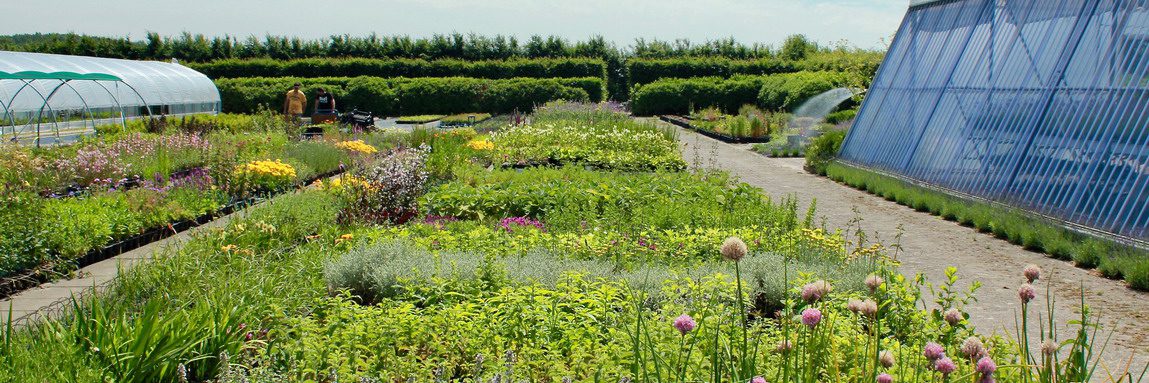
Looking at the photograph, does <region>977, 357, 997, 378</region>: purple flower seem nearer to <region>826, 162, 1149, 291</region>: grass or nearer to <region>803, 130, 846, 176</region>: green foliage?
<region>826, 162, 1149, 291</region>: grass

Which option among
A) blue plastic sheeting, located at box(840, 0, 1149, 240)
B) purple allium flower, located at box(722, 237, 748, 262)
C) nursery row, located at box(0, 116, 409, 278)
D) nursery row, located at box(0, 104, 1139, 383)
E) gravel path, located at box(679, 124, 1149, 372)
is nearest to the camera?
purple allium flower, located at box(722, 237, 748, 262)

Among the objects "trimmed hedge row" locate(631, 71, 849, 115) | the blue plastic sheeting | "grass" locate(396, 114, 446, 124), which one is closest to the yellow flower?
the blue plastic sheeting

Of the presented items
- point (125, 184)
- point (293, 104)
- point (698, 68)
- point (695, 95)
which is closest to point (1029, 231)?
point (125, 184)

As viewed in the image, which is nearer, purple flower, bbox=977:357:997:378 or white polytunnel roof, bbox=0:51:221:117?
purple flower, bbox=977:357:997:378

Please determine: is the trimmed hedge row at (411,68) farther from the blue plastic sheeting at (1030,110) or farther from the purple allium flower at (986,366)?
the purple allium flower at (986,366)

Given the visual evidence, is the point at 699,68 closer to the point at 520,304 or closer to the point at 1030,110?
the point at 1030,110

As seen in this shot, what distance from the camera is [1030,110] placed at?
10.1 m

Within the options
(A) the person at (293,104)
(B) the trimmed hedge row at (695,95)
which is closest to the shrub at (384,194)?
(A) the person at (293,104)

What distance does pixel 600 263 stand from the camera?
629 cm

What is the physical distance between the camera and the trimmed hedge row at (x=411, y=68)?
136 feet

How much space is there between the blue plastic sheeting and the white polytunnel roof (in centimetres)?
1556

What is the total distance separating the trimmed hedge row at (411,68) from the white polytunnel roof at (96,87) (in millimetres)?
9172

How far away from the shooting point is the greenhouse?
18.6 meters

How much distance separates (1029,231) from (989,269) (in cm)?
132
